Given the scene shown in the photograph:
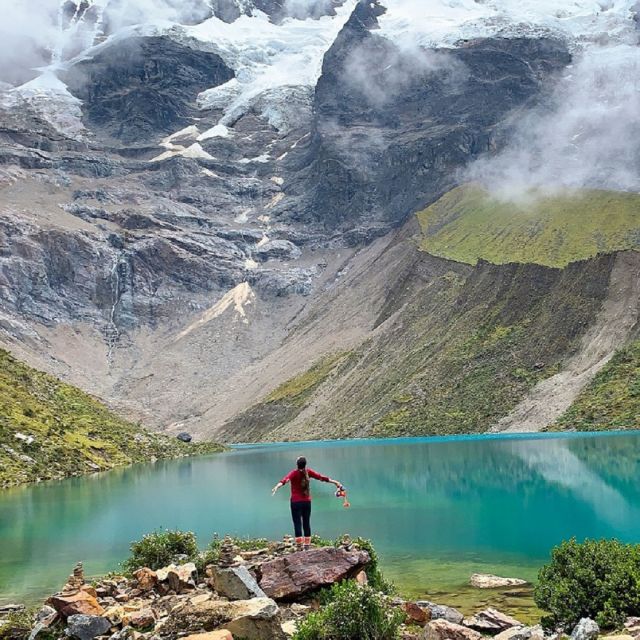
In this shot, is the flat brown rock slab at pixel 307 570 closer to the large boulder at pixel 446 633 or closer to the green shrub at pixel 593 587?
the large boulder at pixel 446 633

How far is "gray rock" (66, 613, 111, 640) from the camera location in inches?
588

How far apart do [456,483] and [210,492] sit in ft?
64.4

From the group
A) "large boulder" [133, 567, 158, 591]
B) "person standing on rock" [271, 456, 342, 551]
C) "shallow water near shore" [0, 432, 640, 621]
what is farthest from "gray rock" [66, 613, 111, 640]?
"shallow water near shore" [0, 432, 640, 621]

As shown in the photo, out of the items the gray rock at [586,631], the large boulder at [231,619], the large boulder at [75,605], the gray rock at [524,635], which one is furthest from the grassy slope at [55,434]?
the gray rock at [586,631]

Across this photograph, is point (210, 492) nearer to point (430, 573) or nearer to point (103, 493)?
point (103, 493)

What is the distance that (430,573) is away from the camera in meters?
26.6

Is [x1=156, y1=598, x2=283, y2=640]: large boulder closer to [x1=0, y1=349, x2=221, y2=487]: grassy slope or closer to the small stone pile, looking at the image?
the small stone pile

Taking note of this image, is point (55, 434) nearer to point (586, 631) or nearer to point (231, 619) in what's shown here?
point (231, 619)

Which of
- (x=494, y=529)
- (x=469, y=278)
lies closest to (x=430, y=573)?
(x=494, y=529)

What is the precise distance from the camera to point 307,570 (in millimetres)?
17625

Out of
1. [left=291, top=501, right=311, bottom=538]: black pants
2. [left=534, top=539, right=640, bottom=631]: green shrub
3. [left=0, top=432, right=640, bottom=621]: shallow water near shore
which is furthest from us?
[left=0, top=432, right=640, bottom=621]: shallow water near shore

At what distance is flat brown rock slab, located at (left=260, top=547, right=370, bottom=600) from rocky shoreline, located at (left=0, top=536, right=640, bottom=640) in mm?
23

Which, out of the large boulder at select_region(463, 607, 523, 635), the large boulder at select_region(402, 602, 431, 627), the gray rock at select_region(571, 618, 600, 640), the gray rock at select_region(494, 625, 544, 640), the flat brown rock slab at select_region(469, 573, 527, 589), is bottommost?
the flat brown rock slab at select_region(469, 573, 527, 589)

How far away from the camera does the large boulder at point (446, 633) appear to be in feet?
47.9
